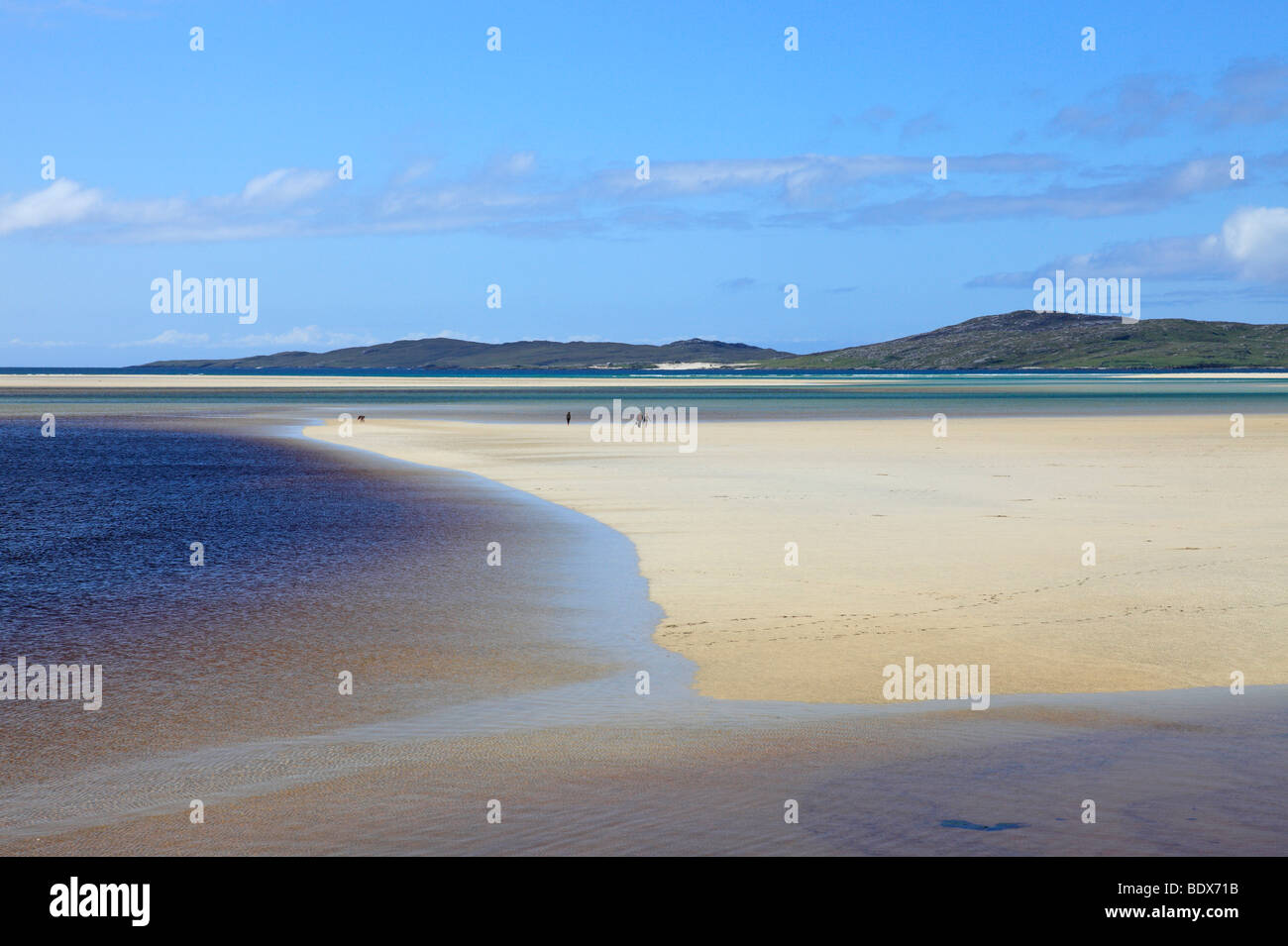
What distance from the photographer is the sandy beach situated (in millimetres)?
12039

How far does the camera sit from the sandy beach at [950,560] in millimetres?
12039

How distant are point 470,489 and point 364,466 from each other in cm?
836

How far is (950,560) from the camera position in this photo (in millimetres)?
17547
